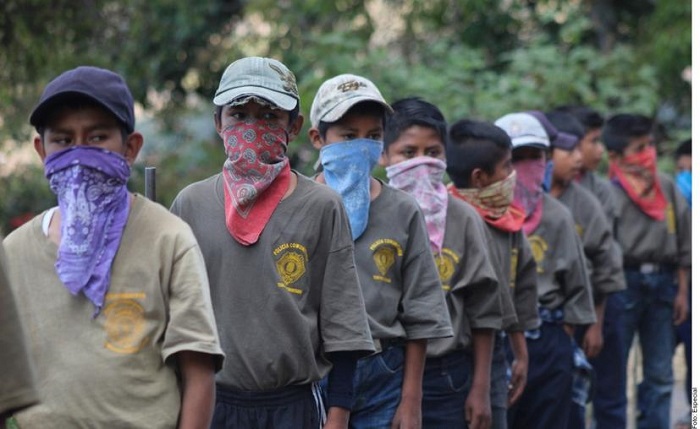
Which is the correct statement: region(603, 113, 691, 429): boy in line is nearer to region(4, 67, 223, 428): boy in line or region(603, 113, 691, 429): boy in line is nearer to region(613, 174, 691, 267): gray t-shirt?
region(613, 174, 691, 267): gray t-shirt

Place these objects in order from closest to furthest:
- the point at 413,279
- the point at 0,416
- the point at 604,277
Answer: the point at 0,416 → the point at 413,279 → the point at 604,277

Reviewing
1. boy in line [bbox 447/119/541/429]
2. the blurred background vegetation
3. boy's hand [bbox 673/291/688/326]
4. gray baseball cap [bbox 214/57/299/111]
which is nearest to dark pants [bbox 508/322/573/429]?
boy in line [bbox 447/119/541/429]

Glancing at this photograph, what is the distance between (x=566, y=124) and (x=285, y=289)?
4.89 m

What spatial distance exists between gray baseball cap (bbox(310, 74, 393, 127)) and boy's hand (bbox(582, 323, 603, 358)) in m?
3.53

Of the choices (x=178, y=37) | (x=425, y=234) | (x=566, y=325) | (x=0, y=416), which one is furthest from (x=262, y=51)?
Result: (x=0, y=416)

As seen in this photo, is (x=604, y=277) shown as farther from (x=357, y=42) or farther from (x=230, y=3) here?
(x=230, y=3)

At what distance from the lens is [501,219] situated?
6.66 meters

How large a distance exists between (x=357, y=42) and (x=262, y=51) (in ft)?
8.89

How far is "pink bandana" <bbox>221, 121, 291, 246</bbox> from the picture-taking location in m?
4.54

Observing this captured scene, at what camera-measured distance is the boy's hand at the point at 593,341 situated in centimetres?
855

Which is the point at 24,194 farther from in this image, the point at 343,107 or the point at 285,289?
the point at 285,289

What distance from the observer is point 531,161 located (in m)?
7.54

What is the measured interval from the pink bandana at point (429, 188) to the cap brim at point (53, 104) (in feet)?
7.55

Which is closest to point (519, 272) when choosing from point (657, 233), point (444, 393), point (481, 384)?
point (481, 384)
